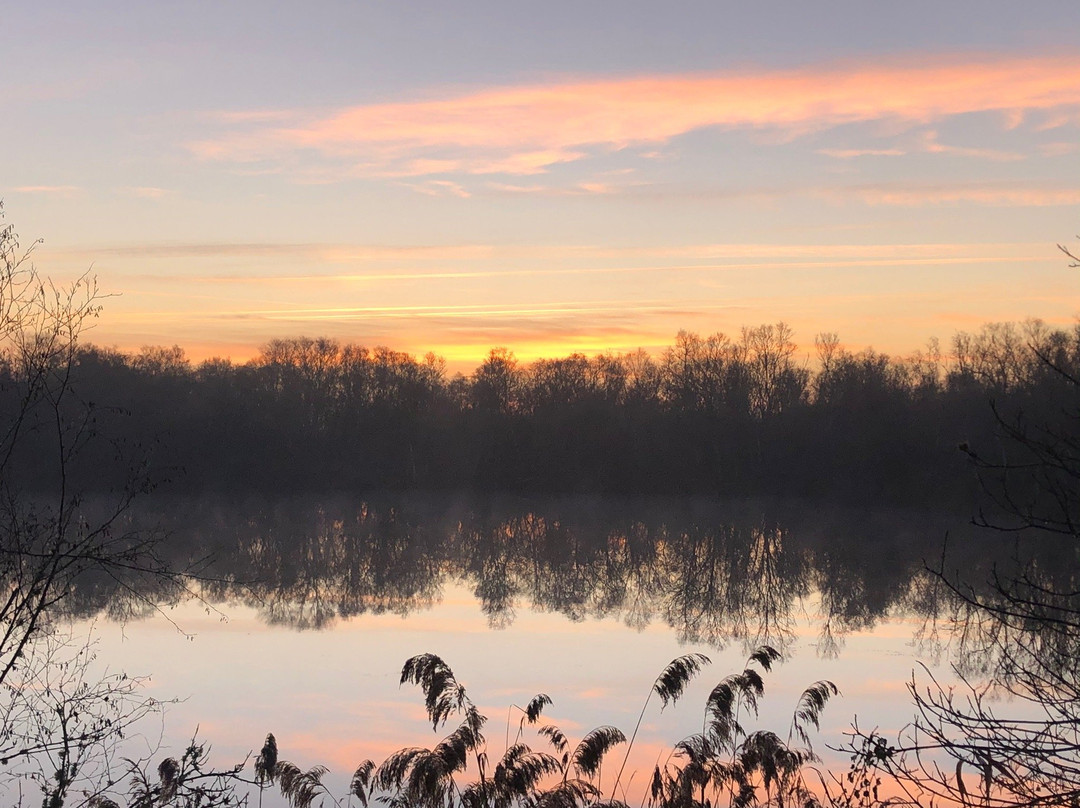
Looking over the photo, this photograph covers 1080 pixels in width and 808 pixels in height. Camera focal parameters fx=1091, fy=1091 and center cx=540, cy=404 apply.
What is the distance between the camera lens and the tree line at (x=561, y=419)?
56938 mm

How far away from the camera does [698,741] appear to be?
7.59m

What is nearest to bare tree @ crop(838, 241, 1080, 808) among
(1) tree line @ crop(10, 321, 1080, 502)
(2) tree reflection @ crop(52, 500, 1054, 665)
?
(2) tree reflection @ crop(52, 500, 1054, 665)

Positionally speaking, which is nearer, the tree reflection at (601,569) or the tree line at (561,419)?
the tree reflection at (601,569)

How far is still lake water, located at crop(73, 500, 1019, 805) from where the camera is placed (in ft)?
40.8

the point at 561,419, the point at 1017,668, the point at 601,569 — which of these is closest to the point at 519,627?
the point at 1017,668

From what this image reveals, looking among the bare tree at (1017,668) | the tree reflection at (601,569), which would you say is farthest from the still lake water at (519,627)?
the bare tree at (1017,668)

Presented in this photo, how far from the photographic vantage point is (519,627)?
763 inches

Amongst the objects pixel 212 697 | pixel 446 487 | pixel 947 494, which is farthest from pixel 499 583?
pixel 446 487

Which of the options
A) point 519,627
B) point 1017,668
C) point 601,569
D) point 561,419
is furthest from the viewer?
point 561,419

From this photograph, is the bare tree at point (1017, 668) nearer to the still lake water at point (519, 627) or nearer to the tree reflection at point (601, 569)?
the still lake water at point (519, 627)

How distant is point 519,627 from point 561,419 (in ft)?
153

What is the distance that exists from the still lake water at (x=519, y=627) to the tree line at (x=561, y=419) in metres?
18.6

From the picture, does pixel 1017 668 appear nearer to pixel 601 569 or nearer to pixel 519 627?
pixel 519 627

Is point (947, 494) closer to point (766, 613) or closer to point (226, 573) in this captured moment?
point (766, 613)
